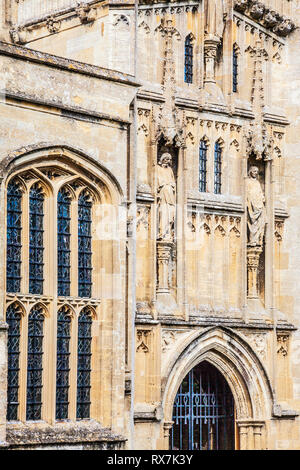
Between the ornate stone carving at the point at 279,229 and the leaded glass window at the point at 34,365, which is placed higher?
the ornate stone carving at the point at 279,229

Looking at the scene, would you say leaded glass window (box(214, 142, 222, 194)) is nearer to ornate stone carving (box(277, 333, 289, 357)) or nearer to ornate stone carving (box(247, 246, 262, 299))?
ornate stone carving (box(247, 246, 262, 299))

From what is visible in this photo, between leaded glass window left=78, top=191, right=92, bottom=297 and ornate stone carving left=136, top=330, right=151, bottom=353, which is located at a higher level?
leaded glass window left=78, top=191, right=92, bottom=297

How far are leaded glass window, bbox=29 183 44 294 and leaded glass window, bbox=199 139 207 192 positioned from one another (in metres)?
5.42

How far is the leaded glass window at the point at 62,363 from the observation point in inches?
999

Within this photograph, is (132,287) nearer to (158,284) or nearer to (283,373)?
(158,284)

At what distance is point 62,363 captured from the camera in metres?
25.5

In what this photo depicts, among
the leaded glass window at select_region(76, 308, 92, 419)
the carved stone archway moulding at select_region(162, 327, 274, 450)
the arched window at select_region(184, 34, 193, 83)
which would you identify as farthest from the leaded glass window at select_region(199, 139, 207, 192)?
the leaded glass window at select_region(76, 308, 92, 419)

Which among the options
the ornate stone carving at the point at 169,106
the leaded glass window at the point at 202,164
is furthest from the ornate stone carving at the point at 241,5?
the leaded glass window at the point at 202,164

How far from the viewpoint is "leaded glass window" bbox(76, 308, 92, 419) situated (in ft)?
84.6

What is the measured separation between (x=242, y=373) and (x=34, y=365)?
21.5 ft

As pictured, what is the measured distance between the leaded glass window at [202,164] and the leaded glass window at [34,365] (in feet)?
20.0

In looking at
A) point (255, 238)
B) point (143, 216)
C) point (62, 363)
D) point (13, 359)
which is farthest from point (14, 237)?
point (255, 238)

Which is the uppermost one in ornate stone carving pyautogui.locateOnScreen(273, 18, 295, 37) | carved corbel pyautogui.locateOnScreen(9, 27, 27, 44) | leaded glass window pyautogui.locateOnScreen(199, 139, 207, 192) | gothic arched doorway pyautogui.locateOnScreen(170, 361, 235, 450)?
ornate stone carving pyautogui.locateOnScreen(273, 18, 295, 37)

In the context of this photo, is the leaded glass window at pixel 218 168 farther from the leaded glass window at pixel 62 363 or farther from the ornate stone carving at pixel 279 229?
the leaded glass window at pixel 62 363
